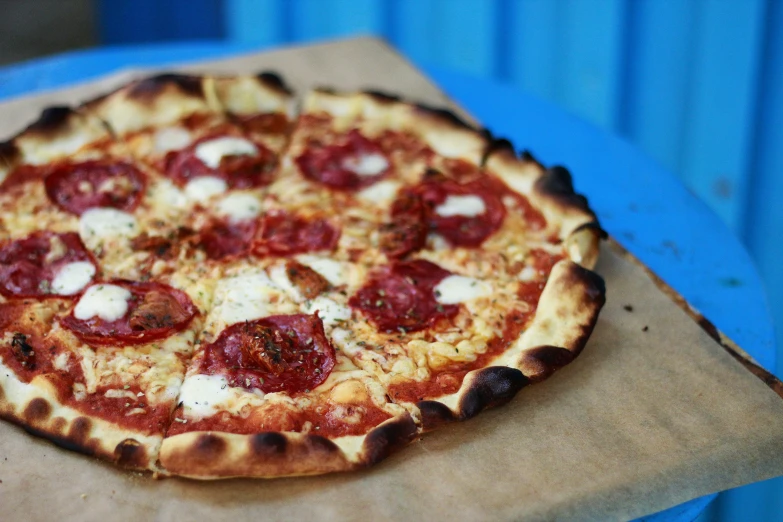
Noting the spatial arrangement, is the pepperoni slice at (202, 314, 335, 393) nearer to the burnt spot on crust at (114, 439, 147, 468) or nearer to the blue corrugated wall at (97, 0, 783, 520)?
the burnt spot on crust at (114, 439, 147, 468)

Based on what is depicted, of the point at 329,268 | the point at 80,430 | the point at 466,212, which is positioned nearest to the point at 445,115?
the point at 466,212

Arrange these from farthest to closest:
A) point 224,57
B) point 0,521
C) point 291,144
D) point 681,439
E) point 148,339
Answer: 1. point 224,57
2. point 291,144
3. point 148,339
4. point 681,439
5. point 0,521

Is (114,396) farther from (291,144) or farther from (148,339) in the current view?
(291,144)

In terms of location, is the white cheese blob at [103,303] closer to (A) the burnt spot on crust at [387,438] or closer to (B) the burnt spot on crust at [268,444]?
(B) the burnt spot on crust at [268,444]

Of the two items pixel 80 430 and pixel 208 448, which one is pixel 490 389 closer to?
pixel 208 448

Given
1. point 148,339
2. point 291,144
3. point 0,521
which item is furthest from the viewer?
point 291,144

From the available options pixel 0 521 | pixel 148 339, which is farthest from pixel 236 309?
pixel 0 521

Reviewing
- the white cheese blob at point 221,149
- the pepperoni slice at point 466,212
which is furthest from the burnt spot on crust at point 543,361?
the white cheese blob at point 221,149
